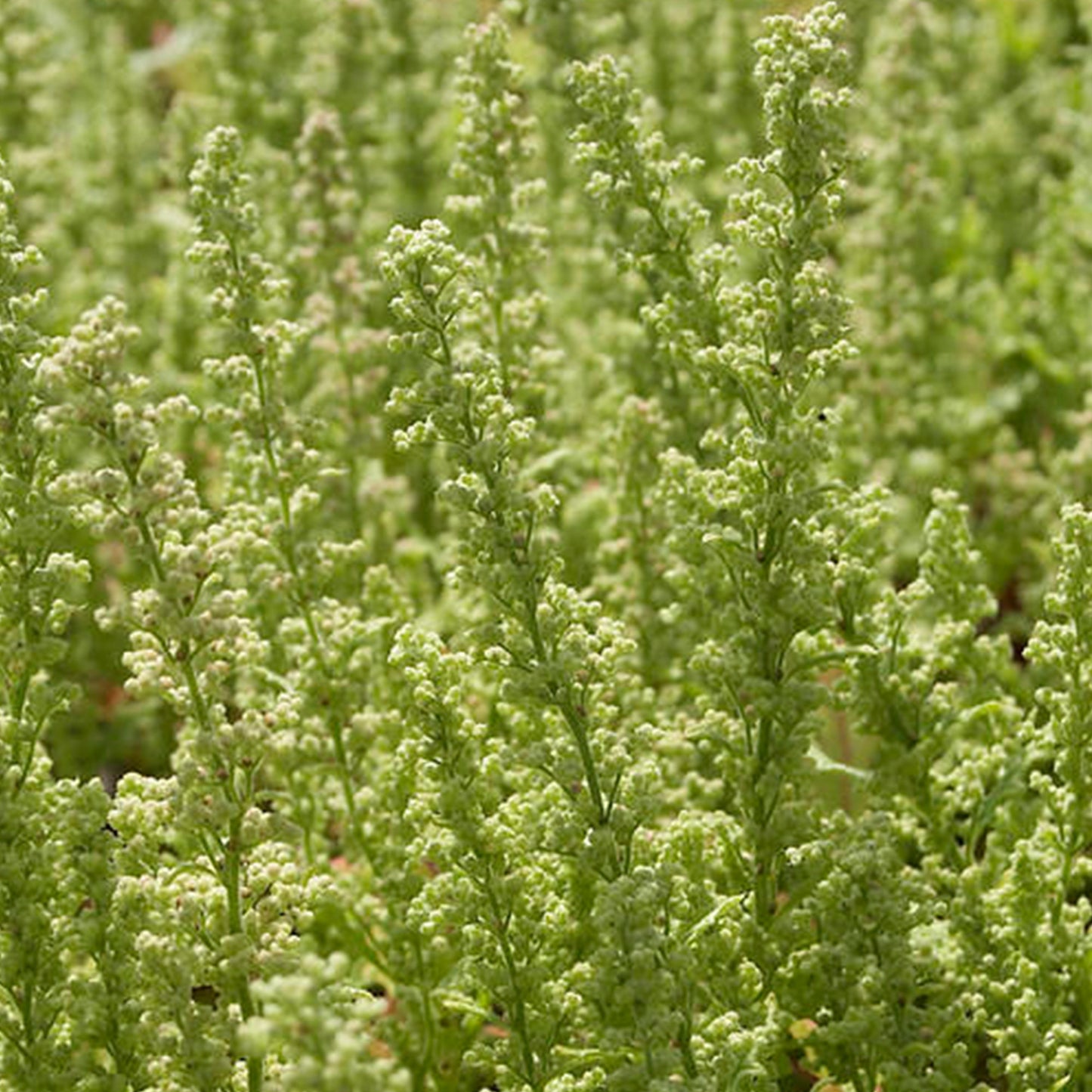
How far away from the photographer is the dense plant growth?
6.75 ft

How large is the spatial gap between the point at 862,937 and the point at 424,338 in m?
0.84

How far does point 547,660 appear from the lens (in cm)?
207

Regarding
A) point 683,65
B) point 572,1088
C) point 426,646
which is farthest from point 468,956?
point 683,65

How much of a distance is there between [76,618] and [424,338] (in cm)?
208

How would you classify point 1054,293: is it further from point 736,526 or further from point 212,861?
point 212,861

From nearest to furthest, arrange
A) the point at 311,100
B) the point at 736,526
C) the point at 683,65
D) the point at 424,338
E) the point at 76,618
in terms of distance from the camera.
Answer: the point at 424,338, the point at 736,526, the point at 76,618, the point at 311,100, the point at 683,65

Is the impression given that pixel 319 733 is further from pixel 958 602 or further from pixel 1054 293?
pixel 1054 293

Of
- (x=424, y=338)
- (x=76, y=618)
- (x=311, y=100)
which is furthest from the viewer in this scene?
(x=311, y=100)

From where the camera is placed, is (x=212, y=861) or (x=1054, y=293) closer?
(x=212, y=861)

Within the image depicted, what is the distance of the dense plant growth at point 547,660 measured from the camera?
2.06 meters

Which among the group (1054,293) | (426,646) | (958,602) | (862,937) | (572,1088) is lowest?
(572,1088)

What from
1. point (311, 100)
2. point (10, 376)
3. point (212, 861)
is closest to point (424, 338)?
point (10, 376)

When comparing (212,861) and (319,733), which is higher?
(319,733)

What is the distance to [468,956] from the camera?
225 cm
